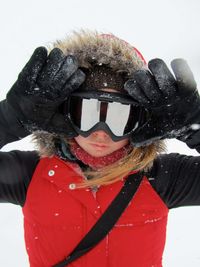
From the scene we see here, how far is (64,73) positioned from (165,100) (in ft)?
1.34

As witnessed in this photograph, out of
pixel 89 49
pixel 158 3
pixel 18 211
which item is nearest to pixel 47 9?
pixel 158 3

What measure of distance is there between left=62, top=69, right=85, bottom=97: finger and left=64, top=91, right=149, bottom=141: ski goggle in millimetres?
79

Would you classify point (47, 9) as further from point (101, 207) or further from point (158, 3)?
point (101, 207)

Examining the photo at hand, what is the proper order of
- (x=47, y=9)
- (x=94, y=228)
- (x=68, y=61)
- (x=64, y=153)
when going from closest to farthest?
(x=68, y=61) → (x=94, y=228) → (x=64, y=153) → (x=47, y=9)

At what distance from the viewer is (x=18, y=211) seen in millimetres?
4137

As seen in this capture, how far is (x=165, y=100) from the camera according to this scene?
1.72 m

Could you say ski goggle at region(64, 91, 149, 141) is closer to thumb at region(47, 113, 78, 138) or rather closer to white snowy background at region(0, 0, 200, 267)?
thumb at region(47, 113, 78, 138)

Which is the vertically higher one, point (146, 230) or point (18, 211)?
point (146, 230)

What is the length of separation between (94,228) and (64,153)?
36 cm

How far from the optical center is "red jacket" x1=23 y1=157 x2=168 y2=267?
6.12 ft

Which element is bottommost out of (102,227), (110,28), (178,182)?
(110,28)

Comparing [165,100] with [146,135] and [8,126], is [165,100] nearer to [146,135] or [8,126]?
[146,135]

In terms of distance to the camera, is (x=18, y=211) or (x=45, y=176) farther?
(x=18, y=211)

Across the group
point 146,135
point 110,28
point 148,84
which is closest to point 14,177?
point 146,135
